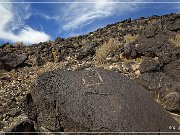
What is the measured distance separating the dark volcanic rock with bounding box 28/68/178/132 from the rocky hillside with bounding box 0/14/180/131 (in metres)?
0.88

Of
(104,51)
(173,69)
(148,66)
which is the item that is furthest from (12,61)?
(173,69)

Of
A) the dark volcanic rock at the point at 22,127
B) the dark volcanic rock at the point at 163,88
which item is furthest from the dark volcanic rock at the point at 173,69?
the dark volcanic rock at the point at 22,127

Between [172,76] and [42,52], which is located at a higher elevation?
[42,52]

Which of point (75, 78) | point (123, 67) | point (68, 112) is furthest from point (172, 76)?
point (68, 112)

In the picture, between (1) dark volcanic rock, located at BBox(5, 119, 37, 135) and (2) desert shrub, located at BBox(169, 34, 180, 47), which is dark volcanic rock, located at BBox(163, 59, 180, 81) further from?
(1) dark volcanic rock, located at BBox(5, 119, 37, 135)

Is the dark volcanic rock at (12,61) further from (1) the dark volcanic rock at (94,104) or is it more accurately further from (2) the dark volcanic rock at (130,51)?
(1) the dark volcanic rock at (94,104)

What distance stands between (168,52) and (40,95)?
18.7 ft

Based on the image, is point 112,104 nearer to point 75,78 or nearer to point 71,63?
point 75,78

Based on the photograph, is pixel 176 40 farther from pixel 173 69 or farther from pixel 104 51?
pixel 173 69

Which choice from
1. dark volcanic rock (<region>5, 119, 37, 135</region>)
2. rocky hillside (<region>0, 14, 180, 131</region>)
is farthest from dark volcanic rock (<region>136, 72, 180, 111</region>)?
dark volcanic rock (<region>5, 119, 37, 135</region>)

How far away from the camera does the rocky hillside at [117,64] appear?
8.70 metres

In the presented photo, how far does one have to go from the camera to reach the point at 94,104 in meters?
6.64

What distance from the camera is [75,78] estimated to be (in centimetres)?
732

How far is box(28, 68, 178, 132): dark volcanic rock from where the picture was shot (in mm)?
6383
